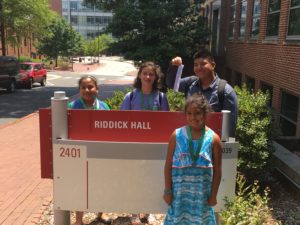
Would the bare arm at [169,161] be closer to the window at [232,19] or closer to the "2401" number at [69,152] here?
the "2401" number at [69,152]

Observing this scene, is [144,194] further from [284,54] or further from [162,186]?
[284,54]

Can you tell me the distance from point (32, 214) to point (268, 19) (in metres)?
8.48

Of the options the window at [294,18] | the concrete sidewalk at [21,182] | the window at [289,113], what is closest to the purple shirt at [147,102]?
the concrete sidewalk at [21,182]

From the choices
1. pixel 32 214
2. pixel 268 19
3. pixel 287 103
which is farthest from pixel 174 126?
pixel 268 19

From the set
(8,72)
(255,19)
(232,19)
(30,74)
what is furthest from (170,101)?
(30,74)

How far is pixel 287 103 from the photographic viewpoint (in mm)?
8547

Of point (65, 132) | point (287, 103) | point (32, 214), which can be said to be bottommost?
point (32, 214)

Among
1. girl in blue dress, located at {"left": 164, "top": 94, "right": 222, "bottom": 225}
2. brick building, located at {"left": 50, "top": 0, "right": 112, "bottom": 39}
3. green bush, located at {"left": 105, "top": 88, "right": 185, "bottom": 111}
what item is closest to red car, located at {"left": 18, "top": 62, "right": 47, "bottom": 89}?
green bush, located at {"left": 105, "top": 88, "right": 185, "bottom": 111}

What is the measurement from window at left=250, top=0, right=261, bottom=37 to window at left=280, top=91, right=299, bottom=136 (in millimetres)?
3633

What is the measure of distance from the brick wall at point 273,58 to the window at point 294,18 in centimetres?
13

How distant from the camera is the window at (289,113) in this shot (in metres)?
7.98

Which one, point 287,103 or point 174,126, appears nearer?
point 174,126

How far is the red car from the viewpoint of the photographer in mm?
22172

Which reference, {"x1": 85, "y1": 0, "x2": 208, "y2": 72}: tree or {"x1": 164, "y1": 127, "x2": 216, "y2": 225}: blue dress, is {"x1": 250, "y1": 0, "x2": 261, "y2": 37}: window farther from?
{"x1": 164, "y1": 127, "x2": 216, "y2": 225}: blue dress
